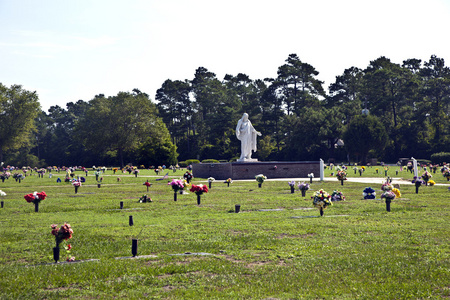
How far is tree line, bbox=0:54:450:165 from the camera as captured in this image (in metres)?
79.1

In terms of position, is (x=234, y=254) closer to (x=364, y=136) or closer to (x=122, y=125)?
(x=364, y=136)

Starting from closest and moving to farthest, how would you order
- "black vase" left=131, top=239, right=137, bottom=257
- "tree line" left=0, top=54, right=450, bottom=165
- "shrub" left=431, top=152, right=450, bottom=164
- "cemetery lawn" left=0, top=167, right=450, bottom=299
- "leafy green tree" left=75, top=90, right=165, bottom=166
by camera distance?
"cemetery lawn" left=0, top=167, right=450, bottom=299 → "black vase" left=131, top=239, right=137, bottom=257 → "shrub" left=431, top=152, right=450, bottom=164 → "tree line" left=0, top=54, right=450, bottom=165 → "leafy green tree" left=75, top=90, right=165, bottom=166

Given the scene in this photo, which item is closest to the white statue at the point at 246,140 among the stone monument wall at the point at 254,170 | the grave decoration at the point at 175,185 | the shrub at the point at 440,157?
the stone monument wall at the point at 254,170

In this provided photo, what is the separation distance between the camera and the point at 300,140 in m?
80.7

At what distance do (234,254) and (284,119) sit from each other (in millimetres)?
77826

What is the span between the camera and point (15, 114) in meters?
91.1

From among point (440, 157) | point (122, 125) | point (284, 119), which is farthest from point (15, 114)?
point (440, 157)

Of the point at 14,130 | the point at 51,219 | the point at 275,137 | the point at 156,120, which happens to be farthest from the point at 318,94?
the point at 51,219

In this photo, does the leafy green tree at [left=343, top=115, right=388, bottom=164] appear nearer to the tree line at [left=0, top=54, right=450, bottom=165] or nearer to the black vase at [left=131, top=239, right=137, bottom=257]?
the tree line at [left=0, top=54, right=450, bottom=165]

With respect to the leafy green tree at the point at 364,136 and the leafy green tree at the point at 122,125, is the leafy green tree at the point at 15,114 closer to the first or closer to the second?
the leafy green tree at the point at 122,125

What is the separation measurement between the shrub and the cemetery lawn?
57.5m

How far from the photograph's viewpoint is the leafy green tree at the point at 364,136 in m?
73.9

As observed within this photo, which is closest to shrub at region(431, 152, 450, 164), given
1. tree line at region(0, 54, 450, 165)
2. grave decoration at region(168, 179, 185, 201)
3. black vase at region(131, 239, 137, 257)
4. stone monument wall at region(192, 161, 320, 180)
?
tree line at region(0, 54, 450, 165)

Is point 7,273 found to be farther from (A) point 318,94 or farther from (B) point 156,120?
(A) point 318,94
